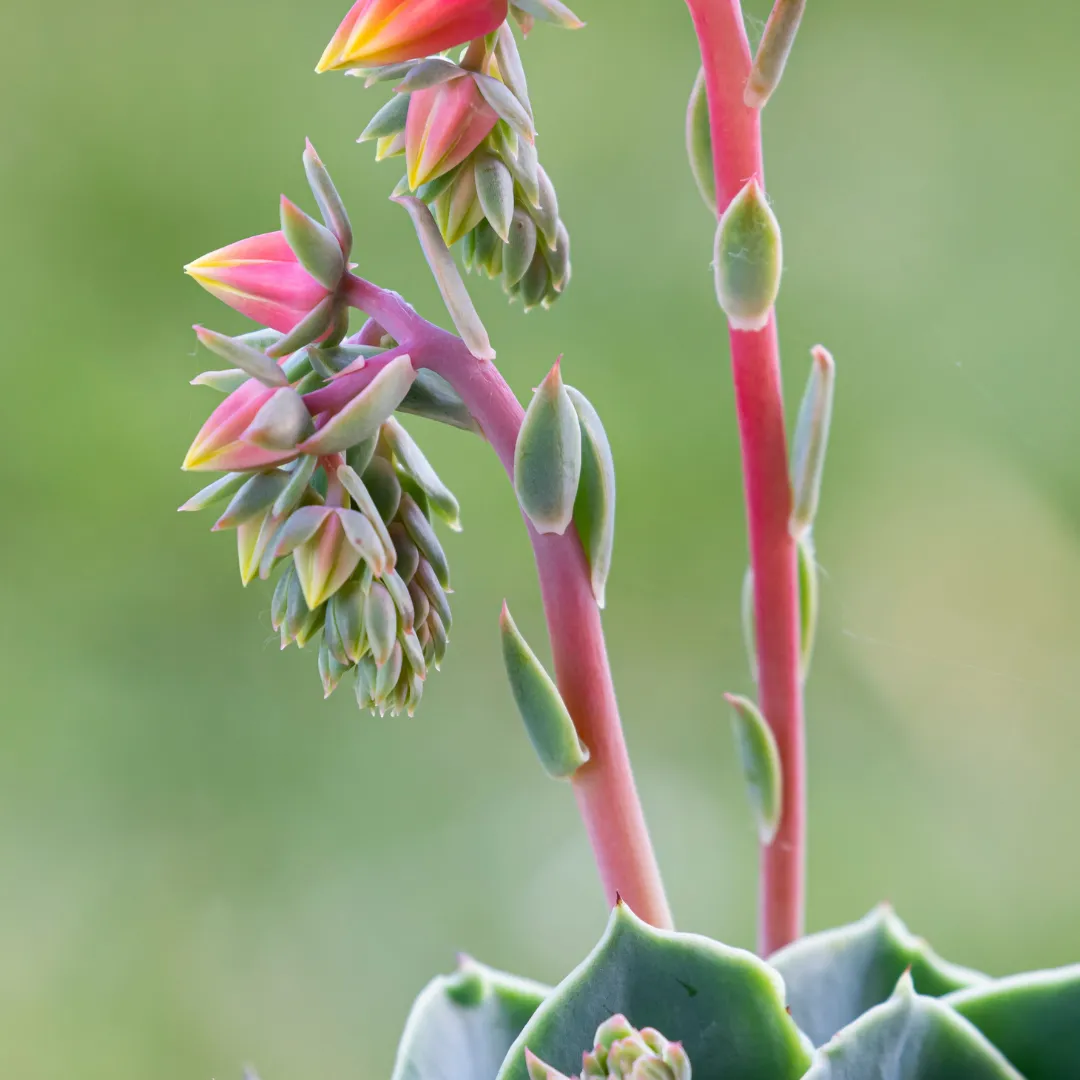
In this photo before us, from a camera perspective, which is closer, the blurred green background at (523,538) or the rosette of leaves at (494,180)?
the rosette of leaves at (494,180)

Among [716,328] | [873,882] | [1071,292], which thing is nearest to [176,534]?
[716,328]

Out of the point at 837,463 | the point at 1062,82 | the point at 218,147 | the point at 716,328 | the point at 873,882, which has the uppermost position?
the point at 218,147

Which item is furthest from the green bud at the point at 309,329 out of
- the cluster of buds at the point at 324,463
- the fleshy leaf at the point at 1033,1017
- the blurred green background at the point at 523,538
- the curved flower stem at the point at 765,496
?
the blurred green background at the point at 523,538

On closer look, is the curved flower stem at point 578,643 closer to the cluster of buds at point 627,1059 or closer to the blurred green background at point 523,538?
the cluster of buds at point 627,1059

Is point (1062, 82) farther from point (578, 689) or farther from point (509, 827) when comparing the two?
point (578, 689)

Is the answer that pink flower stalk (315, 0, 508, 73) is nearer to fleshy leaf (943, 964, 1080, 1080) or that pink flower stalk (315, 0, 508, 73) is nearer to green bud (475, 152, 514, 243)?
green bud (475, 152, 514, 243)

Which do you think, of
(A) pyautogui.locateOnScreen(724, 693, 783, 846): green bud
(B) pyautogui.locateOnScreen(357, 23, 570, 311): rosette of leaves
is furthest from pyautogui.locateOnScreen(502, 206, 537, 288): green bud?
(A) pyautogui.locateOnScreen(724, 693, 783, 846): green bud
